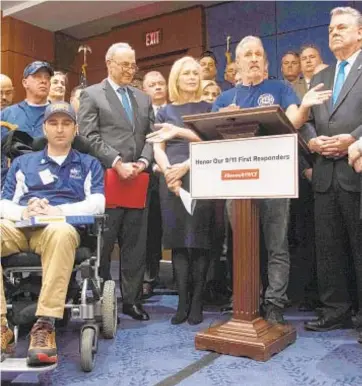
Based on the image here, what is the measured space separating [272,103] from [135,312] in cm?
130

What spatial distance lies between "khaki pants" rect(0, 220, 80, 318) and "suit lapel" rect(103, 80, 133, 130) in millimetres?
894

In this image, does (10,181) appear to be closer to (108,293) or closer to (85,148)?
(85,148)

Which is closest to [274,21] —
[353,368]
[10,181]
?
[10,181]

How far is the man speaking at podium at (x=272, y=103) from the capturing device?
229 centimetres

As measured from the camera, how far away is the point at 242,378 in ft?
5.74

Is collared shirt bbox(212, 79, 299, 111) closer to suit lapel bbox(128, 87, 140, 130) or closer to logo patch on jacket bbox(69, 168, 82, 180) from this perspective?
suit lapel bbox(128, 87, 140, 130)

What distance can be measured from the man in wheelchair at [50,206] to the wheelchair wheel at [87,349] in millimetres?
137

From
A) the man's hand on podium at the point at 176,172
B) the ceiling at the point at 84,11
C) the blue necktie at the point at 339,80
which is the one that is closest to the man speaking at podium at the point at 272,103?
the blue necktie at the point at 339,80

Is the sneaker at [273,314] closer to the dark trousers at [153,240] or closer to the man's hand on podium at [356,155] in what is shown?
the man's hand on podium at [356,155]

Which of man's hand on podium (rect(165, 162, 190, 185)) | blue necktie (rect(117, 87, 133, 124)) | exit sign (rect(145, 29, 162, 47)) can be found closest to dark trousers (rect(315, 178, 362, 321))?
man's hand on podium (rect(165, 162, 190, 185))

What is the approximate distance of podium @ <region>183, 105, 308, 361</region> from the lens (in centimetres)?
201

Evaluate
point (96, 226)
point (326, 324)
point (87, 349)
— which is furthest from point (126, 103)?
point (326, 324)

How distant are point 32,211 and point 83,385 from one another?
Result: 0.74 meters

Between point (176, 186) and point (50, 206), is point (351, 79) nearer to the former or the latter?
point (176, 186)
